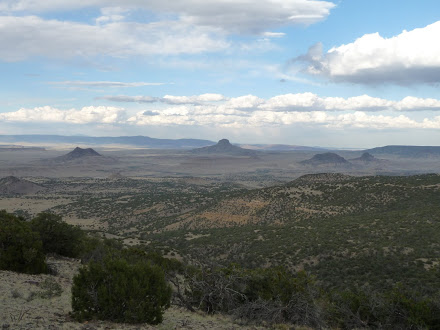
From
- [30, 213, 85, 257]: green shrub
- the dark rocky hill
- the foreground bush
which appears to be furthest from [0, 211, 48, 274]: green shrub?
the dark rocky hill

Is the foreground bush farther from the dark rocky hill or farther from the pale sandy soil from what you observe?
the dark rocky hill

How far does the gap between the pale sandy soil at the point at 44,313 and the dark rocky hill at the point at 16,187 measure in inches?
4646

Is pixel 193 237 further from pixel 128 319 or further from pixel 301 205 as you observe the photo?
pixel 128 319

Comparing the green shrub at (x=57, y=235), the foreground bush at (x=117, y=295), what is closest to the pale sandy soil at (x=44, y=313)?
the foreground bush at (x=117, y=295)

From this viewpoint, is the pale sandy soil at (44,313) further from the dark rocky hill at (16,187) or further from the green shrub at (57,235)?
the dark rocky hill at (16,187)

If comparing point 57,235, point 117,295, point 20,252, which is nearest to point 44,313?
point 117,295

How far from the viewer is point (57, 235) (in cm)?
2492

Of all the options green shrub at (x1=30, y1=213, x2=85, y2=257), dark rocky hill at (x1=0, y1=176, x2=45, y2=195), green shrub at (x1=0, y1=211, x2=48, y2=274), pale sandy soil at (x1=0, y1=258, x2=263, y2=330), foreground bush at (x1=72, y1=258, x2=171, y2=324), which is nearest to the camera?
pale sandy soil at (x1=0, y1=258, x2=263, y2=330)

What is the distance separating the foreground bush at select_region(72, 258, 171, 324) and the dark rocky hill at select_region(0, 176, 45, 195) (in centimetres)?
12283

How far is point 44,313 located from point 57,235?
1385 centimetres

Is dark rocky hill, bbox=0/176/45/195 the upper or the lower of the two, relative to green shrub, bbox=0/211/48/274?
lower

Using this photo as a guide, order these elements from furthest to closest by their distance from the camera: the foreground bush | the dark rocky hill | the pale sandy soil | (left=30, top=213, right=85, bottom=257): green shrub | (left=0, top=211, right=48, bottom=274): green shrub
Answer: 1. the dark rocky hill
2. (left=30, top=213, right=85, bottom=257): green shrub
3. (left=0, top=211, right=48, bottom=274): green shrub
4. the foreground bush
5. the pale sandy soil

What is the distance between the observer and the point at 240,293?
53.1 ft

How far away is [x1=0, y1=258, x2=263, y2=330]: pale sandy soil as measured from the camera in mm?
11208
